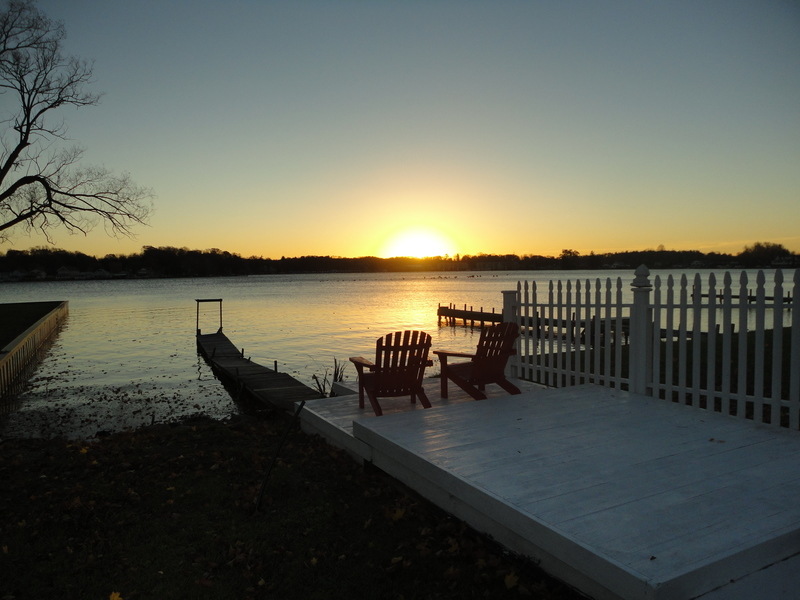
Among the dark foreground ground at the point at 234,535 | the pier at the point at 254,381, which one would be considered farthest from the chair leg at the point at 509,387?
the pier at the point at 254,381

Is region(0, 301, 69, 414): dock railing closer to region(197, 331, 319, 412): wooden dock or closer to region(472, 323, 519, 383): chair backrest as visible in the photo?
region(197, 331, 319, 412): wooden dock

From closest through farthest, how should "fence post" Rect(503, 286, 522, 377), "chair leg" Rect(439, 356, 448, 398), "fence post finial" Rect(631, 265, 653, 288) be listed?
"fence post finial" Rect(631, 265, 653, 288)
"chair leg" Rect(439, 356, 448, 398)
"fence post" Rect(503, 286, 522, 377)

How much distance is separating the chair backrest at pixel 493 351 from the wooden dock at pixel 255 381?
4.63 meters

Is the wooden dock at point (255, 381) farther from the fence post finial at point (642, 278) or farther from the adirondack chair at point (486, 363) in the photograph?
the fence post finial at point (642, 278)

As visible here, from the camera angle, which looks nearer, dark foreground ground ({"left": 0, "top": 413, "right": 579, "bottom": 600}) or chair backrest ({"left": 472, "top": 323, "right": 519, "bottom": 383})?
dark foreground ground ({"left": 0, "top": 413, "right": 579, "bottom": 600})

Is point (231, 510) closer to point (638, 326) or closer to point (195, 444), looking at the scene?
point (195, 444)

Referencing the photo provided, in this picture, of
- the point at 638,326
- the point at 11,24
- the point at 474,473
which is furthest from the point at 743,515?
the point at 11,24

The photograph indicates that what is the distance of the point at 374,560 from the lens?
3.88 meters

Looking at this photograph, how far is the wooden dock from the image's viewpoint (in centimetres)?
1206

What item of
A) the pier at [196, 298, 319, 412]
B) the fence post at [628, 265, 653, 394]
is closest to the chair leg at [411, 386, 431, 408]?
the fence post at [628, 265, 653, 394]

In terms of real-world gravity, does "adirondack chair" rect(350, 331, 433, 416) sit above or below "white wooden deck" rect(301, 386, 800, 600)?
above

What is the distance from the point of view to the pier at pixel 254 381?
1207cm

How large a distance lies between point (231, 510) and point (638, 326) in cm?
502

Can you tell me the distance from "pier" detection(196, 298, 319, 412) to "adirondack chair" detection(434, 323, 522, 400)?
4.45 m
